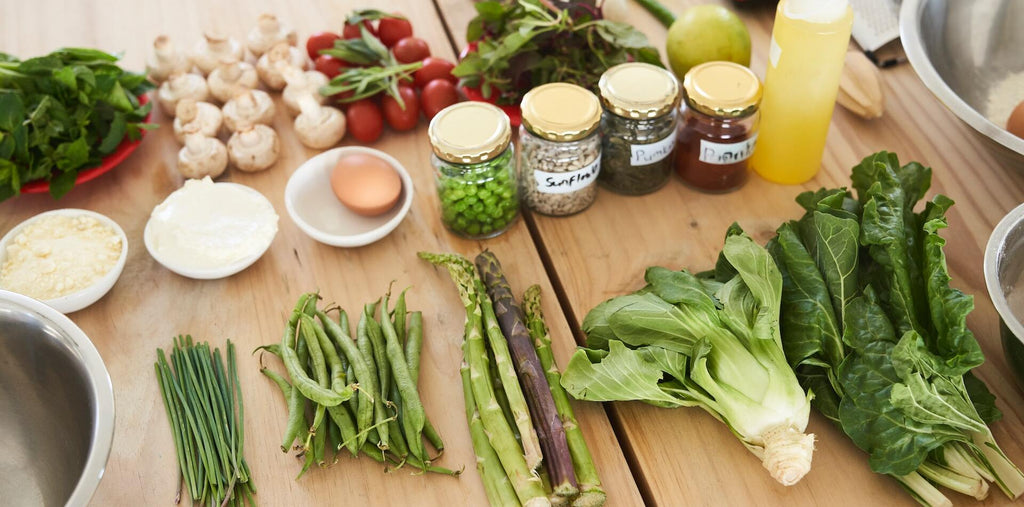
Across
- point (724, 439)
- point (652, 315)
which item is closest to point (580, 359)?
point (652, 315)

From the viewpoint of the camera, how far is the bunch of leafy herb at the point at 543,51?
4.67ft

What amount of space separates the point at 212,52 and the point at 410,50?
1.32 feet

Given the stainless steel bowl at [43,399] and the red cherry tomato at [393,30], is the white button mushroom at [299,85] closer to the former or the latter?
the red cherry tomato at [393,30]

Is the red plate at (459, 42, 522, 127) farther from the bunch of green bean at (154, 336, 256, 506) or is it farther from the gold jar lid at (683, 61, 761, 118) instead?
the bunch of green bean at (154, 336, 256, 506)

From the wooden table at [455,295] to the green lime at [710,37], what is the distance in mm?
182

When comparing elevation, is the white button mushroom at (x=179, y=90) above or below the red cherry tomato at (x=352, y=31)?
below

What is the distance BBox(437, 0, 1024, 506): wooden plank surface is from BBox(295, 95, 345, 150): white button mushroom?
0.39m

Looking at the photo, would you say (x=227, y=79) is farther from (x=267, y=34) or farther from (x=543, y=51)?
(x=543, y=51)

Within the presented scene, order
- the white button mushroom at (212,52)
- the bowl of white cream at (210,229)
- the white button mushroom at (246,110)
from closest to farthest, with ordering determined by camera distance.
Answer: the bowl of white cream at (210,229), the white button mushroom at (246,110), the white button mushroom at (212,52)

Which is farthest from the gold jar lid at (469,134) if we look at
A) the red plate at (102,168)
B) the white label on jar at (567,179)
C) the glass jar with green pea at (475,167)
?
the red plate at (102,168)

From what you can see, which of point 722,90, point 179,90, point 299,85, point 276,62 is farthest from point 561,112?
point 179,90

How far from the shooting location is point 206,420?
109 centimetres

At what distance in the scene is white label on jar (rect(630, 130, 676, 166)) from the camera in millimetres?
1289

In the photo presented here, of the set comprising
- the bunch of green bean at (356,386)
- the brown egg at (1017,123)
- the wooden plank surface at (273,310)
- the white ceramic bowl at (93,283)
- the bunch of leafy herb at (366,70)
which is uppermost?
the brown egg at (1017,123)
